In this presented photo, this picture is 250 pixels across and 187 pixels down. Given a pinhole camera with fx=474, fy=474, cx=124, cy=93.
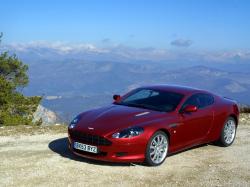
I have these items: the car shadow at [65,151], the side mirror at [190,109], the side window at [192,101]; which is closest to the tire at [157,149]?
the car shadow at [65,151]

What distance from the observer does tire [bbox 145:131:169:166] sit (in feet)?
28.0

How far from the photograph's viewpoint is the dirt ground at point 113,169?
24.8ft

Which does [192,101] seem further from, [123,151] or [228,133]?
[123,151]

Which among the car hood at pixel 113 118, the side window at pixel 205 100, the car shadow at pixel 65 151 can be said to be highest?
the side window at pixel 205 100

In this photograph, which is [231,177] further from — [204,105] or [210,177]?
[204,105]

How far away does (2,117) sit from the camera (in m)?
22.4

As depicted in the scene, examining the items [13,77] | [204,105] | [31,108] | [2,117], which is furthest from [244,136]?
[13,77]

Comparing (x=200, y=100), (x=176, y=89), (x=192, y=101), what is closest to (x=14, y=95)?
(x=176, y=89)

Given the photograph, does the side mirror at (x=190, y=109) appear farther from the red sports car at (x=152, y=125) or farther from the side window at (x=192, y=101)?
the side window at (x=192, y=101)

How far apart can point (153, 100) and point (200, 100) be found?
1.17 m

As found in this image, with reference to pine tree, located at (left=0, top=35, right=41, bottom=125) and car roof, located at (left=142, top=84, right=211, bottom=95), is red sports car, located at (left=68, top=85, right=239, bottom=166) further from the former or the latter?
pine tree, located at (left=0, top=35, right=41, bottom=125)

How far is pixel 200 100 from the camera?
10.3m

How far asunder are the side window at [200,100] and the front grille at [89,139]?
6.85 ft

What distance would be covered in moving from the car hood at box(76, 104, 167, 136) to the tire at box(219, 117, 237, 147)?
2255 millimetres
